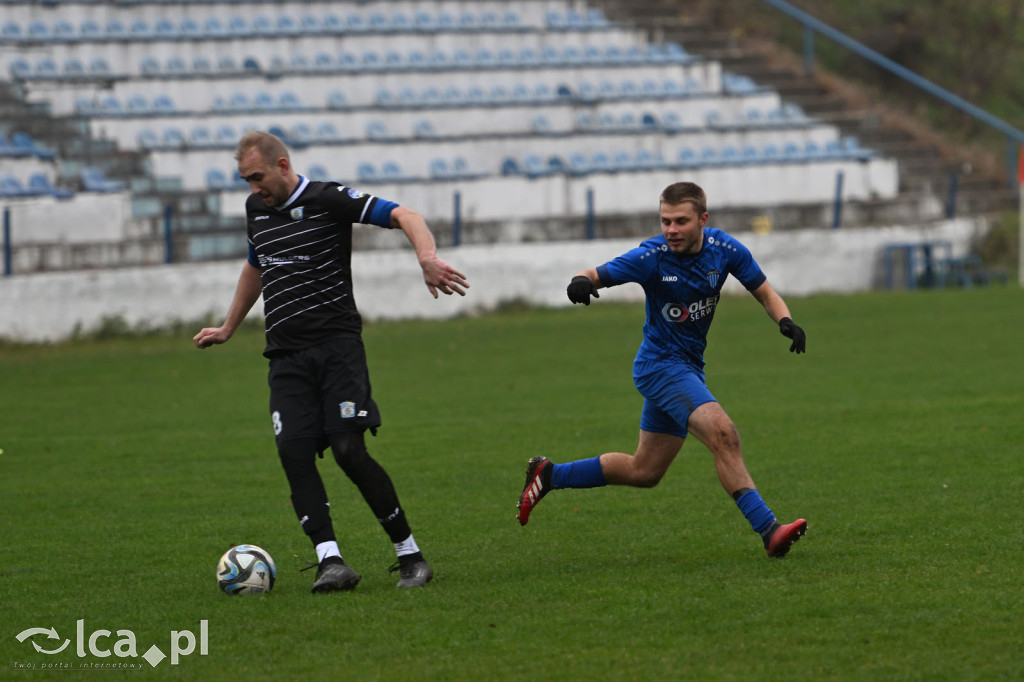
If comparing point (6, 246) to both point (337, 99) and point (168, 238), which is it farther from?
point (337, 99)

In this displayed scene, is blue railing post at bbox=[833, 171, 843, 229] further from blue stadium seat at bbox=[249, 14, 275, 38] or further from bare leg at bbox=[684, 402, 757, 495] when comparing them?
bare leg at bbox=[684, 402, 757, 495]

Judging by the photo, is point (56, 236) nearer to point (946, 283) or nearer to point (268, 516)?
point (268, 516)

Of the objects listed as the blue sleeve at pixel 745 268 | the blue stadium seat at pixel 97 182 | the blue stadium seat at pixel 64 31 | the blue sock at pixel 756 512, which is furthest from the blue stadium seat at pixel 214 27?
the blue sock at pixel 756 512

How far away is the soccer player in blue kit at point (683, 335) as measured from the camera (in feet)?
20.6

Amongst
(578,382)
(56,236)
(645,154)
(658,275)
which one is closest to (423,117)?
(645,154)

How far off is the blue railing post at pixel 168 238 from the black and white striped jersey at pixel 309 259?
1325 centimetres

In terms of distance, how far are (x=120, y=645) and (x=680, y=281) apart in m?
2.97

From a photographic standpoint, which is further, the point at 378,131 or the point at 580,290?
the point at 378,131

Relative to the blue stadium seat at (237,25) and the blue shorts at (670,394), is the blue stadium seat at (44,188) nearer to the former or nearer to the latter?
the blue stadium seat at (237,25)

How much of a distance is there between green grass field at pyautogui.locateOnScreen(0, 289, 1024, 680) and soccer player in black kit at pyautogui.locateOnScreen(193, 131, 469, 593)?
14.9 inches

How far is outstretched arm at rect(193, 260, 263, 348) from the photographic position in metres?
6.43

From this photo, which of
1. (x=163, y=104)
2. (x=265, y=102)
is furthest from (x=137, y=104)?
(x=265, y=102)

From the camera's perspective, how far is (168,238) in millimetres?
18953

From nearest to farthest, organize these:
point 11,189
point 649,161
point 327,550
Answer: point 327,550
point 11,189
point 649,161
